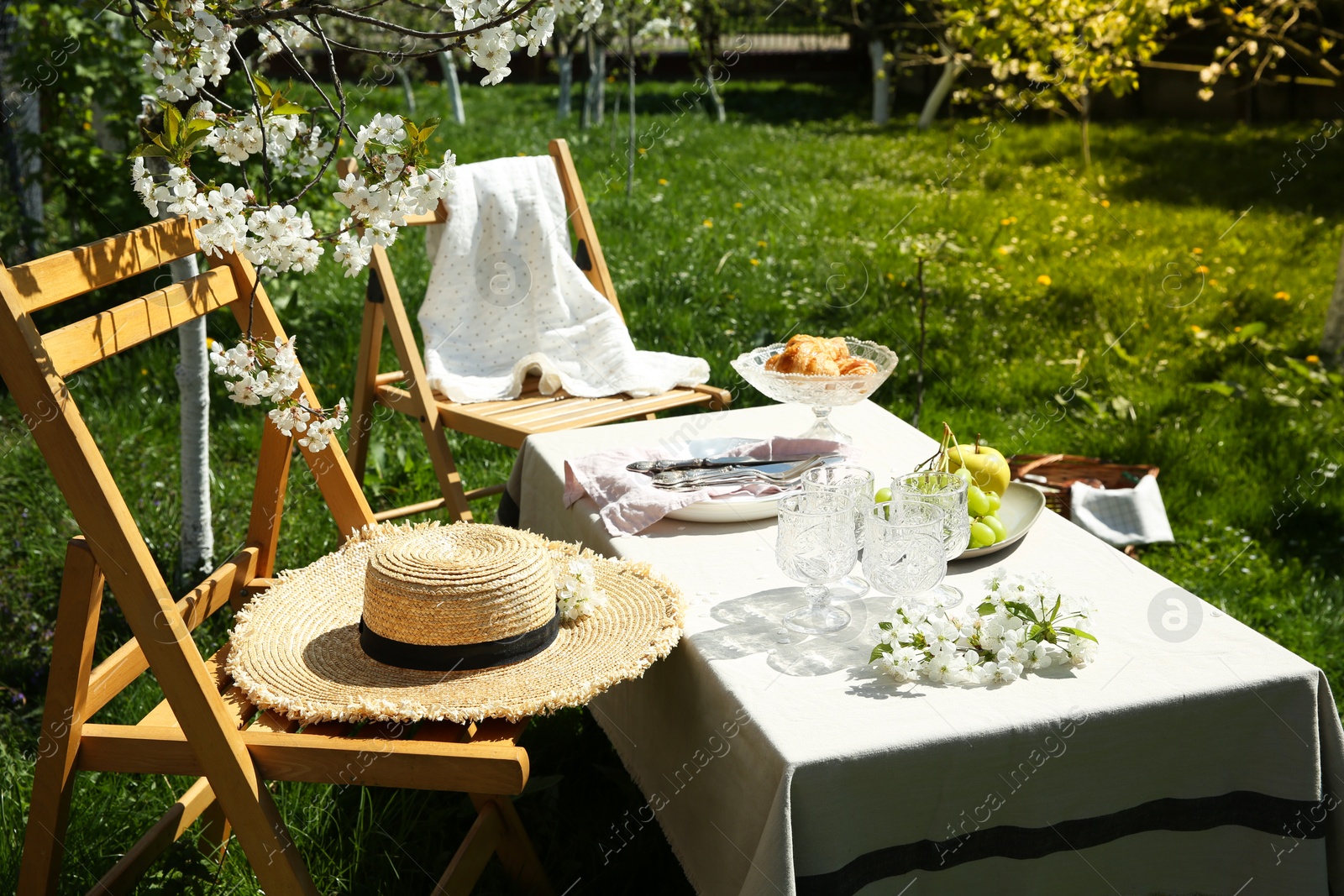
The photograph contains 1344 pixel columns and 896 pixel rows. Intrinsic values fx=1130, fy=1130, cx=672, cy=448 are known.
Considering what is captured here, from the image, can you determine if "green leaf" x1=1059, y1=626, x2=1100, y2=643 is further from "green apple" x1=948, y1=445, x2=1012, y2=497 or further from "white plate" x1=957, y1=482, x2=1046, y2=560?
"green apple" x1=948, y1=445, x2=1012, y2=497

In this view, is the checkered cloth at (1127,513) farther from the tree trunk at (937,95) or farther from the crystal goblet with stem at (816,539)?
the tree trunk at (937,95)

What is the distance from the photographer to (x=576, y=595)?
1767 mm

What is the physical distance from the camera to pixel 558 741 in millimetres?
2625

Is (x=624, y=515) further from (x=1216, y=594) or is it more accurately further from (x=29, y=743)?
(x=1216, y=594)

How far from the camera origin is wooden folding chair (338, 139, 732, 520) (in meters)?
3.19

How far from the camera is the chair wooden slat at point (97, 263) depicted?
5.03 feet

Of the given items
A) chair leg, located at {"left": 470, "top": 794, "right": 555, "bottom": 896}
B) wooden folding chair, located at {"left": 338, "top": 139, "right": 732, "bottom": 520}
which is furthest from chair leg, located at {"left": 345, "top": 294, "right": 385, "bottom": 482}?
chair leg, located at {"left": 470, "top": 794, "right": 555, "bottom": 896}

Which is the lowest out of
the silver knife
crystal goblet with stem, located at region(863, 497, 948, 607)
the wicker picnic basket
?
the wicker picnic basket

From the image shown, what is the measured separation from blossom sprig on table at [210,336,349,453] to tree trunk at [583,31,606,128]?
1078 cm

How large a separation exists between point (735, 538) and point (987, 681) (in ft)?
2.10

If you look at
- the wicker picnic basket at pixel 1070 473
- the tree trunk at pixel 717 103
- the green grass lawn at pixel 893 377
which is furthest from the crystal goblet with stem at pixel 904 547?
the tree trunk at pixel 717 103

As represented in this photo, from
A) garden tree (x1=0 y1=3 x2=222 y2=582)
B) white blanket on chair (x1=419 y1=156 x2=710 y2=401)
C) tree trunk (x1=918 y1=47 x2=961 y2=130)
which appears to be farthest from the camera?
tree trunk (x1=918 y1=47 x2=961 y2=130)

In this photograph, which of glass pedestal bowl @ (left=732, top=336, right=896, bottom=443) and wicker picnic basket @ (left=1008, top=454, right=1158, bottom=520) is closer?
glass pedestal bowl @ (left=732, top=336, right=896, bottom=443)

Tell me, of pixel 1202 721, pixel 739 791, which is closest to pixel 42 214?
pixel 739 791
